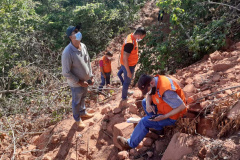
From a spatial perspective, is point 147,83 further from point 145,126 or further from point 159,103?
point 145,126

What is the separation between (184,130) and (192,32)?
2.97 metres

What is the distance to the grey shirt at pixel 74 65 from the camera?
312cm

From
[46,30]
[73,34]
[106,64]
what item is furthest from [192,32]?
[46,30]

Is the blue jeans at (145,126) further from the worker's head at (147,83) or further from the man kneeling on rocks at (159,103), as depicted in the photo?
the worker's head at (147,83)

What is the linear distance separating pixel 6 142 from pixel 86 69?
244 cm

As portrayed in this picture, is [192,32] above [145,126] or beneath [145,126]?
above

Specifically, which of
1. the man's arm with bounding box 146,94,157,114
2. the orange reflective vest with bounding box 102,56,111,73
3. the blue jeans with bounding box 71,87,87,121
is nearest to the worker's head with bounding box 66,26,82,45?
the blue jeans with bounding box 71,87,87,121

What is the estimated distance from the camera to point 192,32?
4.80 metres

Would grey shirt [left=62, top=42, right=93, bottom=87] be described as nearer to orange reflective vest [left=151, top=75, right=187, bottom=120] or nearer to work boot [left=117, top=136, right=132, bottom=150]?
work boot [left=117, top=136, right=132, bottom=150]

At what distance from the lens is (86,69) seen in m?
Answer: 3.39

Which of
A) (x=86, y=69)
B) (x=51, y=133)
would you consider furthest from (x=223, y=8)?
(x=51, y=133)

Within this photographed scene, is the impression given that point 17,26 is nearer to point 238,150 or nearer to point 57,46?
point 57,46

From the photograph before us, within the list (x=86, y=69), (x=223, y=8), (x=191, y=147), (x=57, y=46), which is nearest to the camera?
(x=191, y=147)

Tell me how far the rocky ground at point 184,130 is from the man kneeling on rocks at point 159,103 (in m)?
0.15
